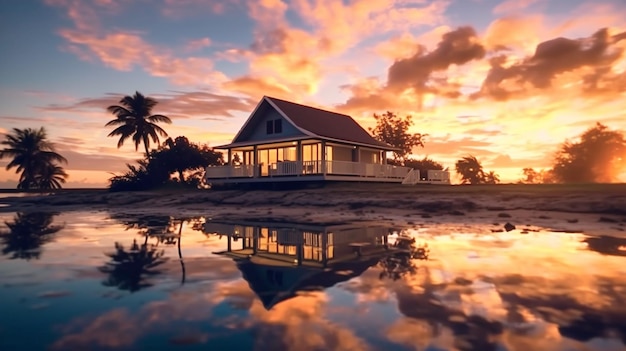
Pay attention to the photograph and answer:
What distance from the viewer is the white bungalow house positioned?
2643cm

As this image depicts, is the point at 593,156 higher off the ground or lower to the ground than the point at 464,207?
higher

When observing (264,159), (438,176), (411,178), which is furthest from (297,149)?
(438,176)

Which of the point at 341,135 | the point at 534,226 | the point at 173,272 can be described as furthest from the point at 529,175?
the point at 173,272

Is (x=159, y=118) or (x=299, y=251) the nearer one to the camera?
(x=299, y=251)

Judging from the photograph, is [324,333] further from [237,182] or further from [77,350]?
[237,182]

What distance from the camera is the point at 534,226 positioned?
10.9 m

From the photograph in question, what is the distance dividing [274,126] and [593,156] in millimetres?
37735

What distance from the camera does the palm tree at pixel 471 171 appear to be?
39938 millimetres

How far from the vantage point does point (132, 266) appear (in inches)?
223

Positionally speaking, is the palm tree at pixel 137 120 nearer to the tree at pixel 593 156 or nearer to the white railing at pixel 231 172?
the white railing at pixel 231 172

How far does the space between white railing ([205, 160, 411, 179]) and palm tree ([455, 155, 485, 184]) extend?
428 inches

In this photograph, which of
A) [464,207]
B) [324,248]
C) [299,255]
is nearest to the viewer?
[299,255]

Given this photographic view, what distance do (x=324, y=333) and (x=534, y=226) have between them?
1010 cm

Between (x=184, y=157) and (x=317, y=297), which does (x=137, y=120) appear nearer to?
(x=184, y=157)
